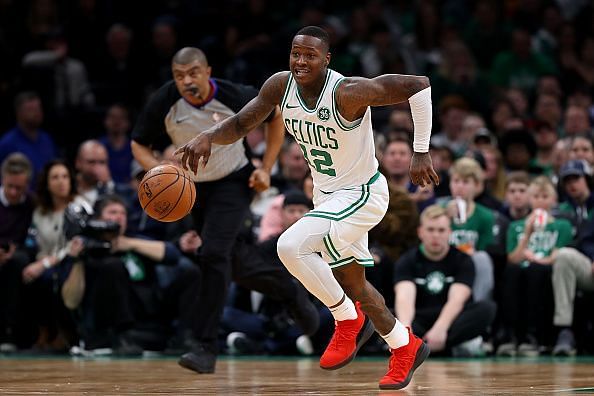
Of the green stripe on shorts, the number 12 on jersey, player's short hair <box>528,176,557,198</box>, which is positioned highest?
player's short hair <box>528,176,557,198</box>

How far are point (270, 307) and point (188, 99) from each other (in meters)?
2.98

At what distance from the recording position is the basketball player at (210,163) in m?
7.93

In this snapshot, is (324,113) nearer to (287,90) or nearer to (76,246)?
(287,90)

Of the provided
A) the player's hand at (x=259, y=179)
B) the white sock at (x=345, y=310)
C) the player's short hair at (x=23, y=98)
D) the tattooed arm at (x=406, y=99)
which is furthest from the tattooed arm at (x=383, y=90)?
the player's short hair at (x=23, y=98)

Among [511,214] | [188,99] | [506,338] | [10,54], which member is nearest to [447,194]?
[511,214]

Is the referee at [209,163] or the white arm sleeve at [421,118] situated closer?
the white arm sleeve at [421,118]

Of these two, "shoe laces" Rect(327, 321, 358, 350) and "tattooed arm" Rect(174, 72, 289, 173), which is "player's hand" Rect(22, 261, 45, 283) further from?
"shoe laces" Rect(327, 321, 358, 350)

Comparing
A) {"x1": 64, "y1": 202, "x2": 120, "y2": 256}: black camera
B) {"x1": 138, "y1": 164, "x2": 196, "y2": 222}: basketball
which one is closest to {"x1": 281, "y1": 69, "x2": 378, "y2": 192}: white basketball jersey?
{"x1": 138, "y1": 164, "x2": 196, "y2": 222}: basketball

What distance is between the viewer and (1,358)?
988 cm

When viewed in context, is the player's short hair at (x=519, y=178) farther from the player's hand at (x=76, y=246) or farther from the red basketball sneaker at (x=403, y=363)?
the red basketball sneaker at (x=403, y=363)

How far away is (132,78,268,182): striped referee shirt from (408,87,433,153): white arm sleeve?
1.95 m

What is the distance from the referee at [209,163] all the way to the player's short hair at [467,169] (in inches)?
115

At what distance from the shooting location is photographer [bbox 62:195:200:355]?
10.2m

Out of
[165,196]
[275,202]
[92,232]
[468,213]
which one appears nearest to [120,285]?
[92,232]
